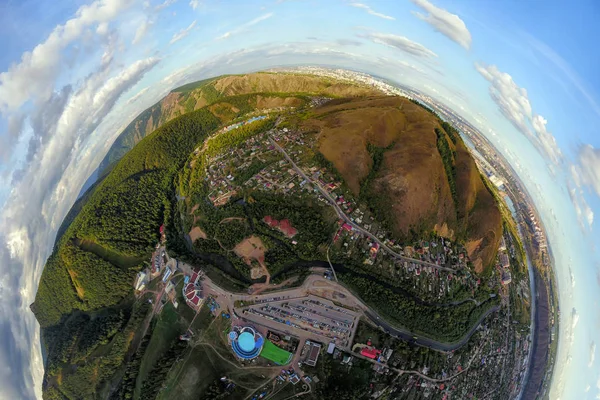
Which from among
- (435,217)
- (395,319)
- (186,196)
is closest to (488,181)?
(435,217)

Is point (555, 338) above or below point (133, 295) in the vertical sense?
above

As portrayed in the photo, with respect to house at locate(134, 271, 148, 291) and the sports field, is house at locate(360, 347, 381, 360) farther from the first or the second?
house at locate(134, 271, 148, 291)

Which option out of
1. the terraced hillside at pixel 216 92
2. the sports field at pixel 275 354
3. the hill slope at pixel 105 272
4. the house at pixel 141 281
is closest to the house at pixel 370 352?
the sports field at pixel 275 354

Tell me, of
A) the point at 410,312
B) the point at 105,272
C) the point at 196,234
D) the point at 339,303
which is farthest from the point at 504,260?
the point at 105,272

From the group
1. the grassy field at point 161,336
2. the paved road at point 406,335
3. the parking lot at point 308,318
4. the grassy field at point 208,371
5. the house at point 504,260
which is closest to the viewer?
the grassy field at point 208,371

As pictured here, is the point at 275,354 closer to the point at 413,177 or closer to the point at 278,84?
the point at 413,177

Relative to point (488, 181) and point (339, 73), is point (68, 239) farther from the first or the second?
point (488, 181)

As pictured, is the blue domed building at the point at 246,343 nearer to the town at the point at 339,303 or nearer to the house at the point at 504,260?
the town at the point at 339,303
